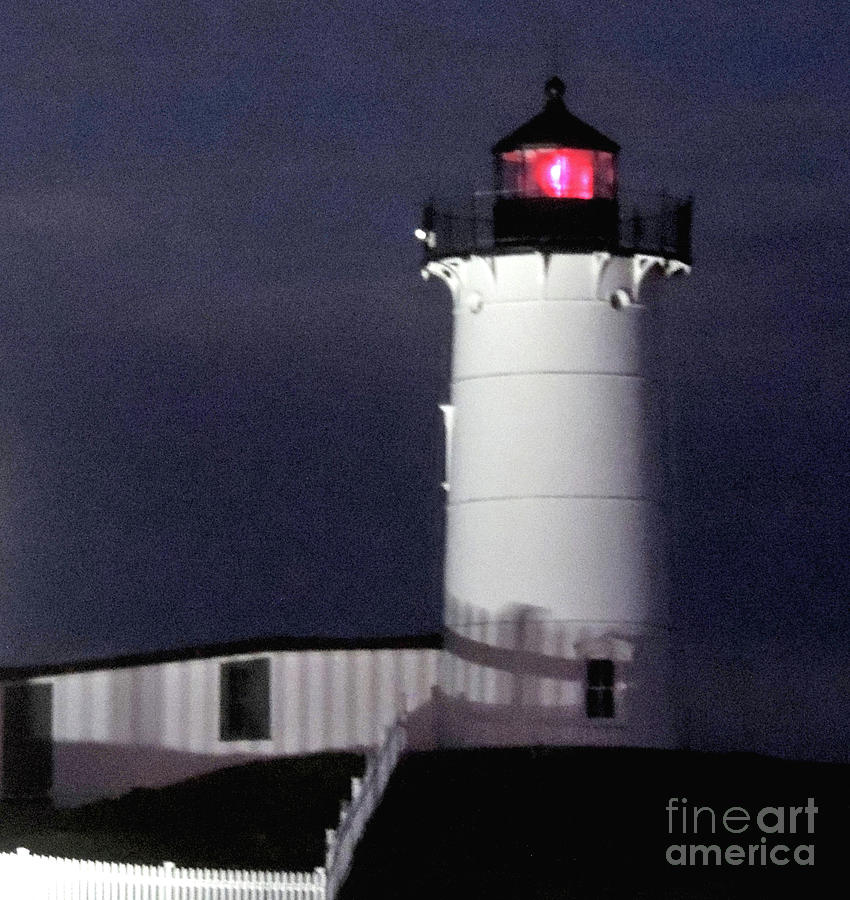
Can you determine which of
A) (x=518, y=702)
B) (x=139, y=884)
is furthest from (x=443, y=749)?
(x=139, y=884)

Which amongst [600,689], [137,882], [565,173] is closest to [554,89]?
[565,173]

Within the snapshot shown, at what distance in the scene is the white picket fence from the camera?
1323 inches

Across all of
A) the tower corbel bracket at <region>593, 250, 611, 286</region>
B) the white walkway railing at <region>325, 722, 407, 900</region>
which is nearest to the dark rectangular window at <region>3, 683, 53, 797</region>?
the white walkway railing at <region>325, 722, 407, 900</region>

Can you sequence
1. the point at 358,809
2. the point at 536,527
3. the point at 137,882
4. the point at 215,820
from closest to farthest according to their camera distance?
the point at 137,882, the point at 358,809, the point at 215,820, the point at 536,527

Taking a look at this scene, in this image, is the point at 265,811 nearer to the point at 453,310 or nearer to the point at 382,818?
the point at 382,818

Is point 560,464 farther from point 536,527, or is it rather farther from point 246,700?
point 246,700

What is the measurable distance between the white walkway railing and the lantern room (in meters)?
7.14

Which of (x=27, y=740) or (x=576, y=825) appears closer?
(x=576, y=825)

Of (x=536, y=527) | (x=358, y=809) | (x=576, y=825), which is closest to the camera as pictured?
(x=358, y=809)

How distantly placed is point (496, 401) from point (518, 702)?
4.15 meters

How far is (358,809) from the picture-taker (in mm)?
38000

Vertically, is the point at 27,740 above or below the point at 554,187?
below

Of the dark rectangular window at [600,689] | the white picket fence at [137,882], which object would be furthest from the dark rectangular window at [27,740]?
the white picket fence at [137,882]

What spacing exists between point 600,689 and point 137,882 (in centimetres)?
1212
